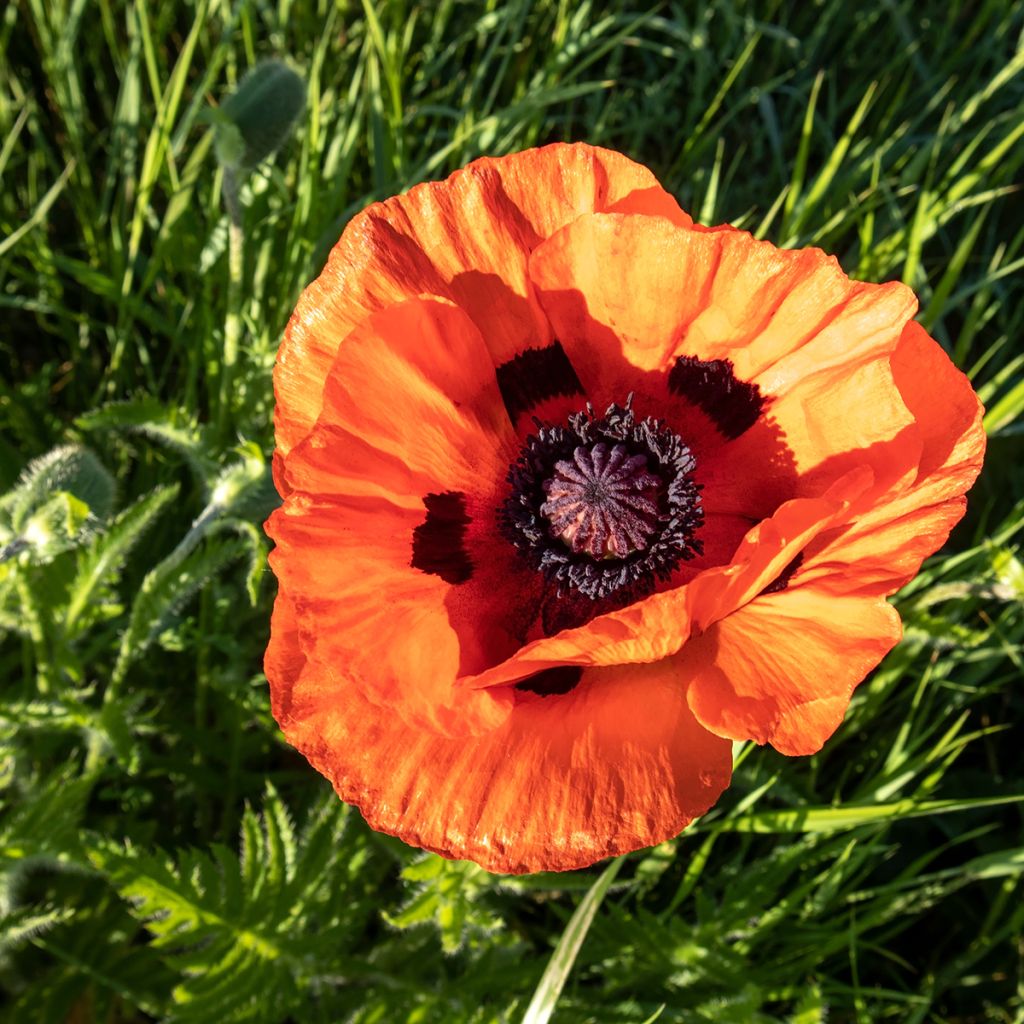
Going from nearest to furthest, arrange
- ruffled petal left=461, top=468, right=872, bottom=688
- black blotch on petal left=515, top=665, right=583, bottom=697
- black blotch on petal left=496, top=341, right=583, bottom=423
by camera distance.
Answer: ruffled petal left=461, top=468, right=872, bottom=688
black blotch on petal left=515, top=665, right=583, bottom=697
black blotch on petal left=496, top=341, right=583, bottom=423

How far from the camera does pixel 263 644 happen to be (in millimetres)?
2941

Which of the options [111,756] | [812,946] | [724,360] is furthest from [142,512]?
[812,946]

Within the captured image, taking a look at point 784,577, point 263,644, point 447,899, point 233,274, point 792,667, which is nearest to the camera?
point 792,667

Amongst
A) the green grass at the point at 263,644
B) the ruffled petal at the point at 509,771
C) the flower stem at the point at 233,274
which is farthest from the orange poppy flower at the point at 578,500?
the flower stem at the point at 233,274

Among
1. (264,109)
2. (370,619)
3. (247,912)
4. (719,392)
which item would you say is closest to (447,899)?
(247,912)

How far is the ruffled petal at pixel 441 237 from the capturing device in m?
1.92

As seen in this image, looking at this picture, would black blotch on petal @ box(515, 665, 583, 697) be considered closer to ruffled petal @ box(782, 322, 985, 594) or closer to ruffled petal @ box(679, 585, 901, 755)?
ruffled petal @ box(679, 585, 901, 755)

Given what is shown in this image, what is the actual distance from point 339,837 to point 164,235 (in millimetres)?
1561

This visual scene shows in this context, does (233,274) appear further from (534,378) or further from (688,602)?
(688,602)

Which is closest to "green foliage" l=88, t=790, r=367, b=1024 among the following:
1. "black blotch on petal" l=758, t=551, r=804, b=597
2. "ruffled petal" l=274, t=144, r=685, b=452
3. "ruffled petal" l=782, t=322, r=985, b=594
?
"ruffled petal" l=274, t=144, r=685, b=452

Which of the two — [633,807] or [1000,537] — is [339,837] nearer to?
[633,807]

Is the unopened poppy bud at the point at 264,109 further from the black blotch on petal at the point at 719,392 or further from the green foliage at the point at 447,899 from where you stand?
the green foliage at the point at 447,899

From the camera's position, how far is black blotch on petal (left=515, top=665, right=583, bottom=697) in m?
1.96

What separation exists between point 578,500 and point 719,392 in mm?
343
